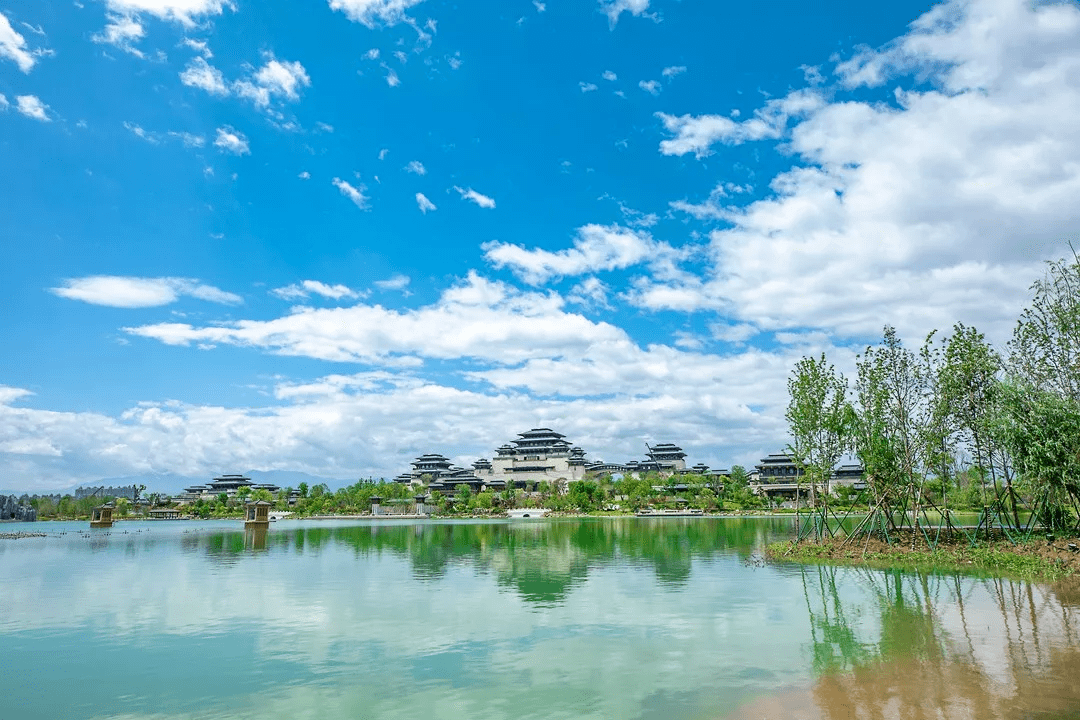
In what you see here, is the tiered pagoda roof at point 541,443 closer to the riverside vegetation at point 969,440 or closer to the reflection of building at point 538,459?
the reflection of building at point 538,459

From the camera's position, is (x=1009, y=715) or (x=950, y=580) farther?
(x=950, y=580)

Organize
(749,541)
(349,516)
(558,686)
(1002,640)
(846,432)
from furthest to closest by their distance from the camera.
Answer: (349,516)
(749,541)
(846,432)
(1002,640)
(558,686)

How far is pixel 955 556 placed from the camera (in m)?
28.1

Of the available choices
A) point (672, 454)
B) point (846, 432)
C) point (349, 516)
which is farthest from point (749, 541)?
point (672, 454)

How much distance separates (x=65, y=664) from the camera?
589 inches

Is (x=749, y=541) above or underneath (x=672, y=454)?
underneath

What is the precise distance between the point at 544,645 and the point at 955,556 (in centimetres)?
2155

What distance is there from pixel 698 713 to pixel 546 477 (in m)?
121

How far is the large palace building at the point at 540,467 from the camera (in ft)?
430

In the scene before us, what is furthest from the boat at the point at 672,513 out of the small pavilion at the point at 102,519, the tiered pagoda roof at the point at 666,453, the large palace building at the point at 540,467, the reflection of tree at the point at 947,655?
the reflection of tree at the point at 947,655

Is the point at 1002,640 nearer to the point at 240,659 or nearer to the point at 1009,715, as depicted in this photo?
the point at 1009,715

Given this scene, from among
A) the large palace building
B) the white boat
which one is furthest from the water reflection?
the large palace building

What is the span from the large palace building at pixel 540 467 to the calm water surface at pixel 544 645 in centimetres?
10101

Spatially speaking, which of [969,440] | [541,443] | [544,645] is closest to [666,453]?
[541,443]
